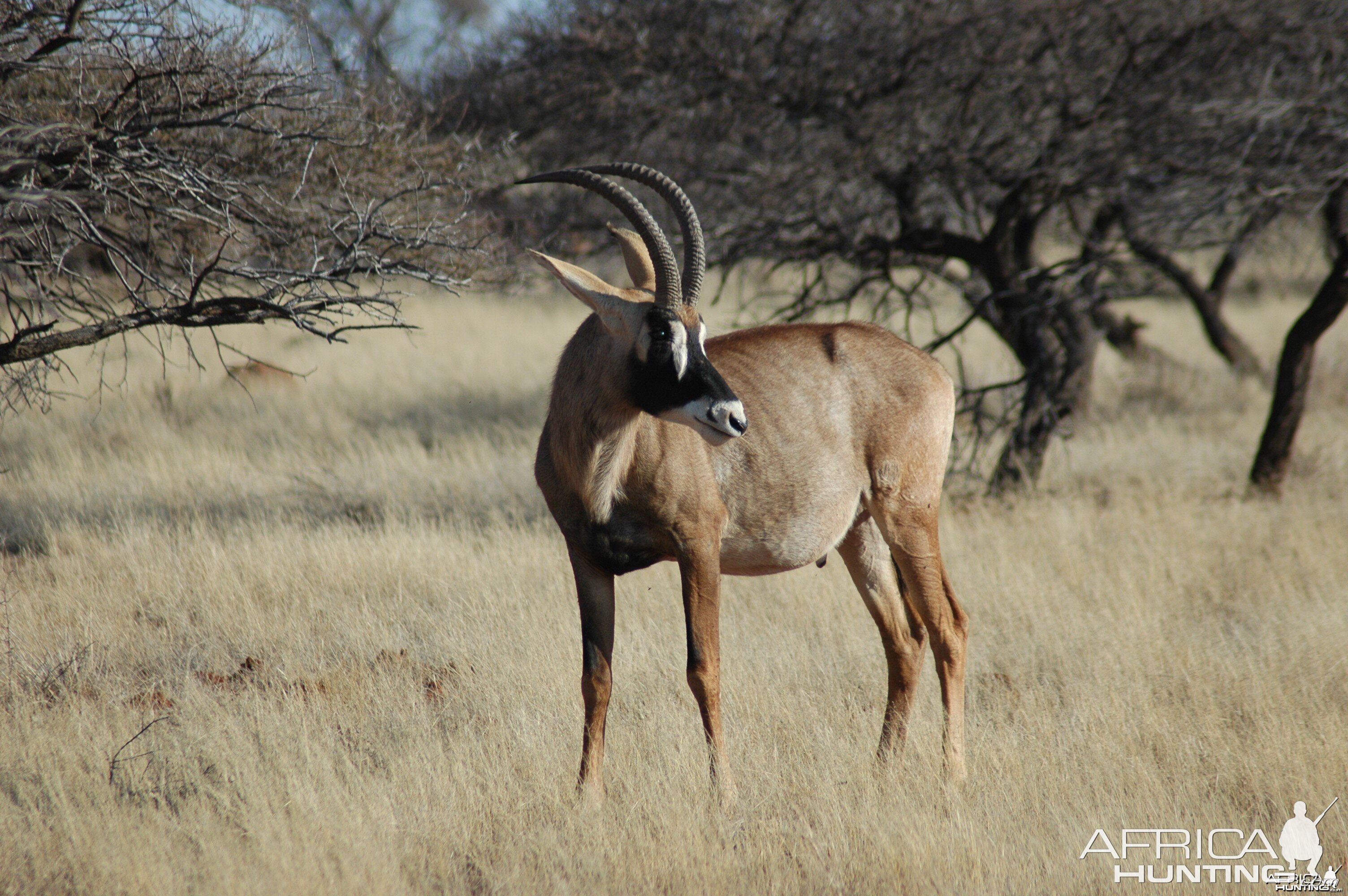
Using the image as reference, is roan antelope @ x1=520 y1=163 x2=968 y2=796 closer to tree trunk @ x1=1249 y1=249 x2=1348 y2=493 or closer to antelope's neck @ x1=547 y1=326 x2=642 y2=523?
antelope's neck @ x1=547 y1=326 x2=642 y2=523

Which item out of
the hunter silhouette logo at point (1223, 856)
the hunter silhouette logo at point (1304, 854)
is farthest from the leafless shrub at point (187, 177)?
the hunter silhouette logo at point (1304, 854)

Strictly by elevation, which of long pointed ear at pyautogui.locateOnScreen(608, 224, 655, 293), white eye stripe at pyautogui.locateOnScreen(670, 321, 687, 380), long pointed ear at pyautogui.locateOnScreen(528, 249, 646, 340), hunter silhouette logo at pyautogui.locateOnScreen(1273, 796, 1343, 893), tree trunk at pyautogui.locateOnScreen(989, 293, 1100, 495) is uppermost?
long pointed ear at pyautogui.locateOnScreen(608, 224, 655, 293)

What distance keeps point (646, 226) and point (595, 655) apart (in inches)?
68.7

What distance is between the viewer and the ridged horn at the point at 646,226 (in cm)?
407

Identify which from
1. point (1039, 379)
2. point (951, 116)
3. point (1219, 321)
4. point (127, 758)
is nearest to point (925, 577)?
point (127, 758)

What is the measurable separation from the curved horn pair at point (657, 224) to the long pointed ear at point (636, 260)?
0.76 ft

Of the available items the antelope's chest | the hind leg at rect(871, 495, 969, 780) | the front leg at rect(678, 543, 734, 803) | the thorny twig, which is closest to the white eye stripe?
the antelope's chest

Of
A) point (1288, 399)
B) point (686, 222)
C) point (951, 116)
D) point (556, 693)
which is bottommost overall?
point (556, 693)

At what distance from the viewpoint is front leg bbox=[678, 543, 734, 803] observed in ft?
14.1

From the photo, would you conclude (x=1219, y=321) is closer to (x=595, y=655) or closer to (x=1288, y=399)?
(x=1288, y=399)

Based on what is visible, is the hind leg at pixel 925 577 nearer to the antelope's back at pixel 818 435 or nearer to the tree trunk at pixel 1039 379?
the antelope's back at pixel 818 435

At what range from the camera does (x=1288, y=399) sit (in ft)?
31.5

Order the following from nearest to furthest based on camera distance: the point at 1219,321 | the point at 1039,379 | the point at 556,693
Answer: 1. the point at 556,693
2. the point at 1039,379
3. the point at 1219,321

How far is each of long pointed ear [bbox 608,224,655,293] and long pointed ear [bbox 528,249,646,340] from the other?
18.5 inches
